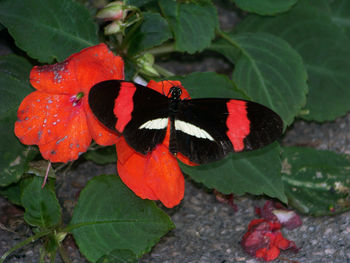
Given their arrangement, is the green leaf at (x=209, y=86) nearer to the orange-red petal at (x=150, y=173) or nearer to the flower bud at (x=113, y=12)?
the flower bud at (x=113, y=12)

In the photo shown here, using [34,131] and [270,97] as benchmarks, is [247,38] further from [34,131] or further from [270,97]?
[34,131]

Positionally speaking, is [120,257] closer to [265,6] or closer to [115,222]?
[115,222]

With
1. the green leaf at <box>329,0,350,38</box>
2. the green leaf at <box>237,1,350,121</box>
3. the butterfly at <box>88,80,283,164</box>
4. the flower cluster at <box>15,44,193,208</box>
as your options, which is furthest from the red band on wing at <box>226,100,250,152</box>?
the green leaf at <box>329,0,350,38</box>

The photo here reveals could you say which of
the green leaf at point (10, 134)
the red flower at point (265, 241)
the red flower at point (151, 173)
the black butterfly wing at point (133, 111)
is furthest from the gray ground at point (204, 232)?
the black butterfly wing at point (133, 111)

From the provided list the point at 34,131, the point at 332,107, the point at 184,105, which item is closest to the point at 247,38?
the point at 332,107

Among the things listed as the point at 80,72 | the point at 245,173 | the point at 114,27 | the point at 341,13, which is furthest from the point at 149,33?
the point at 341,13

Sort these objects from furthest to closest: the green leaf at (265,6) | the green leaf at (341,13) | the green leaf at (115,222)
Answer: the green leaf at (341,13)
the green leaf at (265,6)
the green leaf at (115,222)
